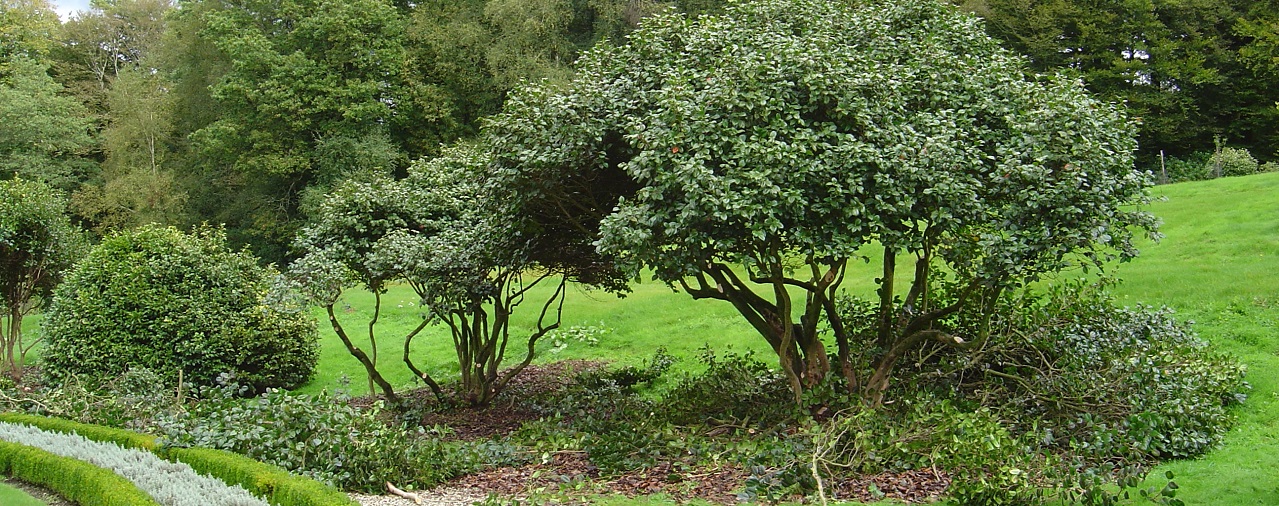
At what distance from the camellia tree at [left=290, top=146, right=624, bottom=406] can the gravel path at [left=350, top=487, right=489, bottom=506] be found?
312 centimetres

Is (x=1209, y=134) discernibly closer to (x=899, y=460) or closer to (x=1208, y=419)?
(x=1208, y=419)

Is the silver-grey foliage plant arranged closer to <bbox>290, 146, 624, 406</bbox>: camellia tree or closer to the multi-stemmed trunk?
<bbox>290, 146, 624, 406</bbox>: camellia tree

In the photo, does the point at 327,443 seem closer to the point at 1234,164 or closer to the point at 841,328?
the point at 841,328

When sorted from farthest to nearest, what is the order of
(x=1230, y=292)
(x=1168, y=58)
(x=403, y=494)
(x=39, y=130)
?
(x=39, y=130), (x=1168, y=58), (x=1230, y=292), (x=403, y=494)

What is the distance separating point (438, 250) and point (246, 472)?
4.12 m

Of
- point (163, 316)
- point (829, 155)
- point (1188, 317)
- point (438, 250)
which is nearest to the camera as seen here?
point (829, 155)

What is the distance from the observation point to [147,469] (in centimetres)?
820

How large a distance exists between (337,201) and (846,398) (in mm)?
7295

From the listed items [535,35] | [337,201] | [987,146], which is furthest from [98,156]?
[987,146]

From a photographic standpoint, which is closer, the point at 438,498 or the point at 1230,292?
the point at 438,498

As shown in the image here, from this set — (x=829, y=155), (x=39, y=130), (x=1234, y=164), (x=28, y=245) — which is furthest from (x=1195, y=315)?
(x=39, y=130)

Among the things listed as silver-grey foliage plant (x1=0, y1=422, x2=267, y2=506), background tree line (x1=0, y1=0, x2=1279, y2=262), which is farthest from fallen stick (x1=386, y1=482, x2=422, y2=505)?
background tree line (x1=0, y1=0, x2=1279, y2=262)

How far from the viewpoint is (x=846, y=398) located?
30.3ft

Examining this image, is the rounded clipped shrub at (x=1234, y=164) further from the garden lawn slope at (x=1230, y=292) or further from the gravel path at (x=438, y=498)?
the gravel path at (x=438, y=498)
